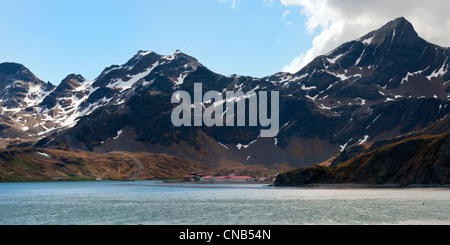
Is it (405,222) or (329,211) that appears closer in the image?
(405,222)

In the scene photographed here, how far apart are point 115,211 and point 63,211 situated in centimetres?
1185

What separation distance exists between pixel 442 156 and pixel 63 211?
138 m

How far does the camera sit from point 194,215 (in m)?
86.1
